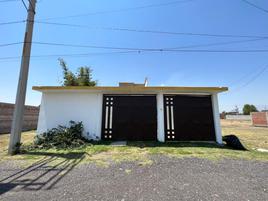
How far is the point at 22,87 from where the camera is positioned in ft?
17.4

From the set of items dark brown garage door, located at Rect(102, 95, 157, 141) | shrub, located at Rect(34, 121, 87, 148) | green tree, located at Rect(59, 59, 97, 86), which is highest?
green tree, located at Rect(59, 59, 97, 86)

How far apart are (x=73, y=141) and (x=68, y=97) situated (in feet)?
7.21

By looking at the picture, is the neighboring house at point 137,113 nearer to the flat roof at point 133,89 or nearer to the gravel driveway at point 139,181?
the flat roof at point 133,89

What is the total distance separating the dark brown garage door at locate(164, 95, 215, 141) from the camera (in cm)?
709

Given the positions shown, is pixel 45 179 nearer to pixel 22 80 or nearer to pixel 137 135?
pixel 22 80

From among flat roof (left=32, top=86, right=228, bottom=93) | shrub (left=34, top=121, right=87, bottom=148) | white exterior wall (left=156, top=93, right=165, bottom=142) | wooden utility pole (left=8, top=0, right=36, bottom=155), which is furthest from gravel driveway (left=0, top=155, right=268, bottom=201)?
flat roof (left=32, top=86, right=228, bottom=93)

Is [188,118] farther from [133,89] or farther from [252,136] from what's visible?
[252,136]

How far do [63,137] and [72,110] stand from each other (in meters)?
1.38

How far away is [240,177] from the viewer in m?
3.26

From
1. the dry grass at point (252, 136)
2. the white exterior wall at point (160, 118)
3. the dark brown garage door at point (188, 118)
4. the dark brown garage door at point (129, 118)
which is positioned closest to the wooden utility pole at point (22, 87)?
the dark brown garage door at point (129, 118)

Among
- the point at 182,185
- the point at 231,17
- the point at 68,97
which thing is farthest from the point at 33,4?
the point at 231,17

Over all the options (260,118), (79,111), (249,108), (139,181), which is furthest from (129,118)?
(249,108)

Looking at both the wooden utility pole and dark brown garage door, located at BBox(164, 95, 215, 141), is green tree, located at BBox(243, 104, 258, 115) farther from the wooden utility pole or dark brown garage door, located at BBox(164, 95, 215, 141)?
the wooden utility pole

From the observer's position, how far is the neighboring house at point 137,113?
7086 mm
